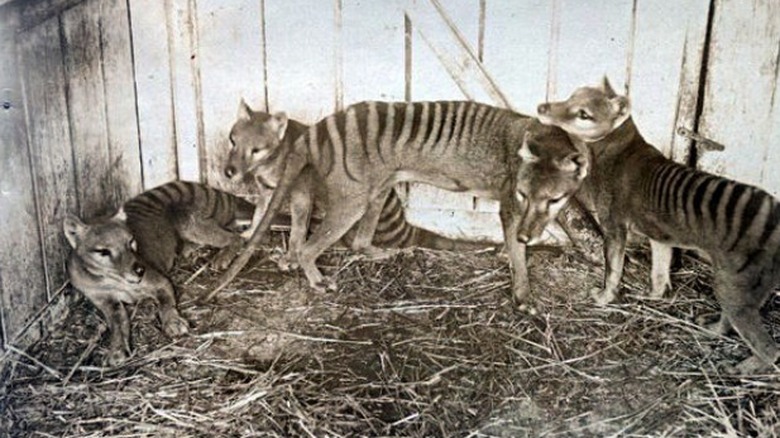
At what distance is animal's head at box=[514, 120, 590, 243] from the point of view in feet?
11.3

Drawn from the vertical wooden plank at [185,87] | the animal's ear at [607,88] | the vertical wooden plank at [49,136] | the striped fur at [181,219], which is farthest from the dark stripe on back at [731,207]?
the vertical wooden plank at [49,136]

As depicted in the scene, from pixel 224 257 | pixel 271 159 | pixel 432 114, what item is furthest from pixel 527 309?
pixel 224 257

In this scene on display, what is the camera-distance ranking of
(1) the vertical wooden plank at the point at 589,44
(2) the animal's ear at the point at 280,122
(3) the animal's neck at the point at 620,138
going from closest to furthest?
Result: (1) the vertical wooden plank at the point at 589,44 < (3) the animal's neck at the point at 620,138 < (2) the animal's ear at the point at 280,122

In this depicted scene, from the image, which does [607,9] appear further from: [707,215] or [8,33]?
[8,33]

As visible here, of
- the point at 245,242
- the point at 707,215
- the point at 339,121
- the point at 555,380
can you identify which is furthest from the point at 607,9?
the point at 245,242

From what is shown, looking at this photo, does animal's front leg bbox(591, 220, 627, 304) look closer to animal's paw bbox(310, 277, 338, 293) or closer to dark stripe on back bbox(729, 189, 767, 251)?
dark stripe on back bbox(729, 189, 767, 251)

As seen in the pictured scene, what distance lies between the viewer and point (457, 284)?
12.3 ft

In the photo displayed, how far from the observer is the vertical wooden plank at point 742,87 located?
347cm

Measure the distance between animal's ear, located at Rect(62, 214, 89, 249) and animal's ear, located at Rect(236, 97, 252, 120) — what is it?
2.44ft

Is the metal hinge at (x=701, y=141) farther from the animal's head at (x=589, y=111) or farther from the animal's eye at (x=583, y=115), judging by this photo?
the animal's eye at (x=583, y=115)

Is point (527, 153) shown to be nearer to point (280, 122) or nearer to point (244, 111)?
point (280, 122)

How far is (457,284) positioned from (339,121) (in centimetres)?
80

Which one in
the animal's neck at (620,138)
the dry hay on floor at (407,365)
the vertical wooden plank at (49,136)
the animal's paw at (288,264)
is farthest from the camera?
the animal's paw at (288,264)

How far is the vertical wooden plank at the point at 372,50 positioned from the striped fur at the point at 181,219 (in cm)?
72
